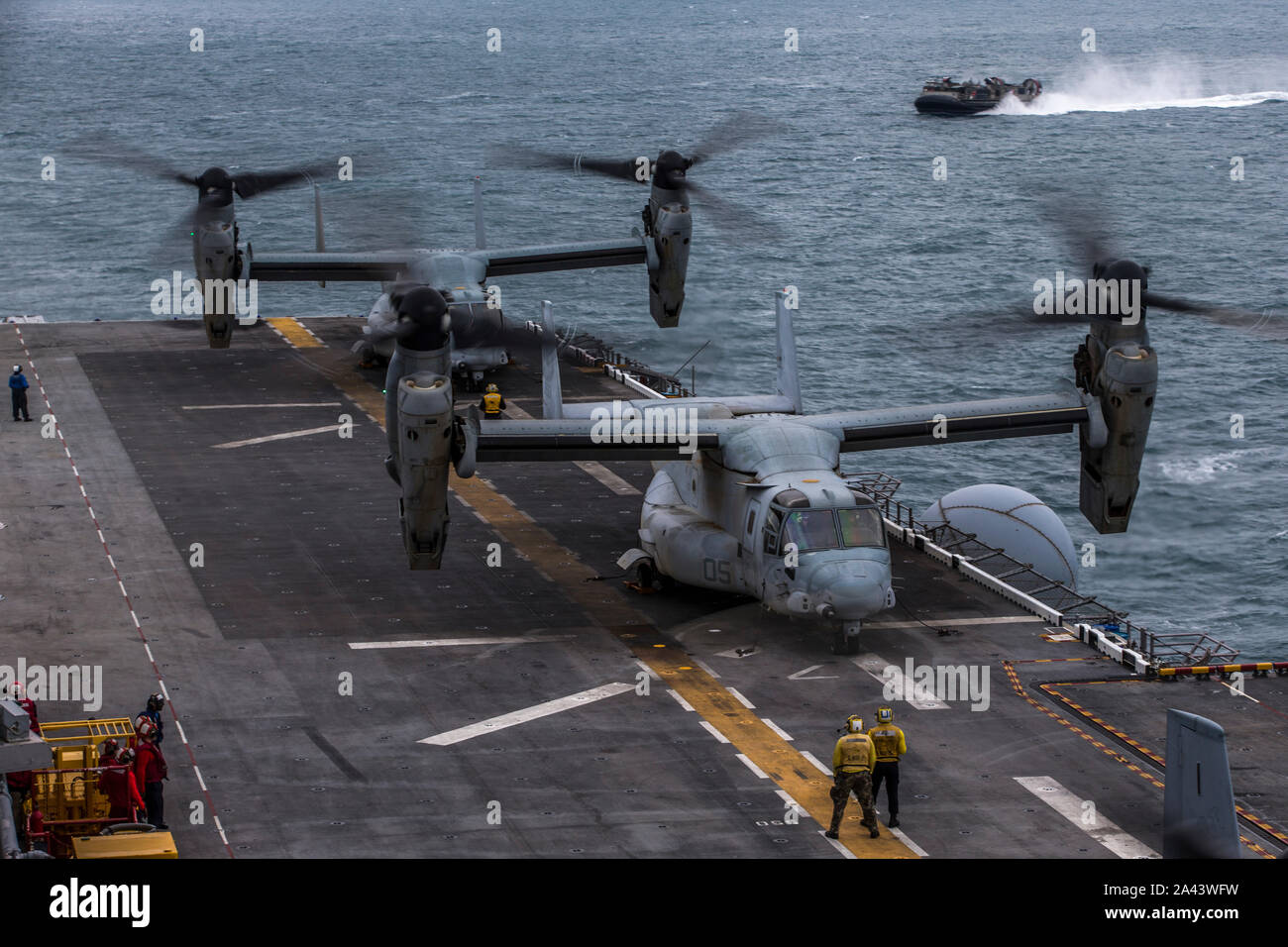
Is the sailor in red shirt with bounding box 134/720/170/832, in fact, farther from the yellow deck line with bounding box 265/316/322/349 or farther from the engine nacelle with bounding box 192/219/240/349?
the yellow deck line with bounding box 265/316/322/349

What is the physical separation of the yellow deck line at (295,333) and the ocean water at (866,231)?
6189mm

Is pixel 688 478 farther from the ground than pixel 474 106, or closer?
closer

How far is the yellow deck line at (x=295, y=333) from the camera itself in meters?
67.3

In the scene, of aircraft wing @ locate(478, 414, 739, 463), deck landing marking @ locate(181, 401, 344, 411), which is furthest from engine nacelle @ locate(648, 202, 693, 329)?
aircraft wing @ locate(478, 414, 739, 463)

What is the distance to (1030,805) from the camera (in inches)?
1128

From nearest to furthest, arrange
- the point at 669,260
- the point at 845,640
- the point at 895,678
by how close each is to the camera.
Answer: the point at 895,678 → the point at 845,640 → the point at 669,260

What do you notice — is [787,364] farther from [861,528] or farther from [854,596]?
[854,596]

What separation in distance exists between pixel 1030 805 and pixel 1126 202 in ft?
338

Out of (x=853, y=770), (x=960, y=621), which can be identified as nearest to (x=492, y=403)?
(x=960, y=621)

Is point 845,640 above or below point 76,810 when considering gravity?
above

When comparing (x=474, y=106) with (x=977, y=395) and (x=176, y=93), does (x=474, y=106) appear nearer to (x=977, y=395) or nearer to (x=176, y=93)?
(x=176, y=93)

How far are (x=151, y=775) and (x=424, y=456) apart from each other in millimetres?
9687

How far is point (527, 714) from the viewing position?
107 ft
